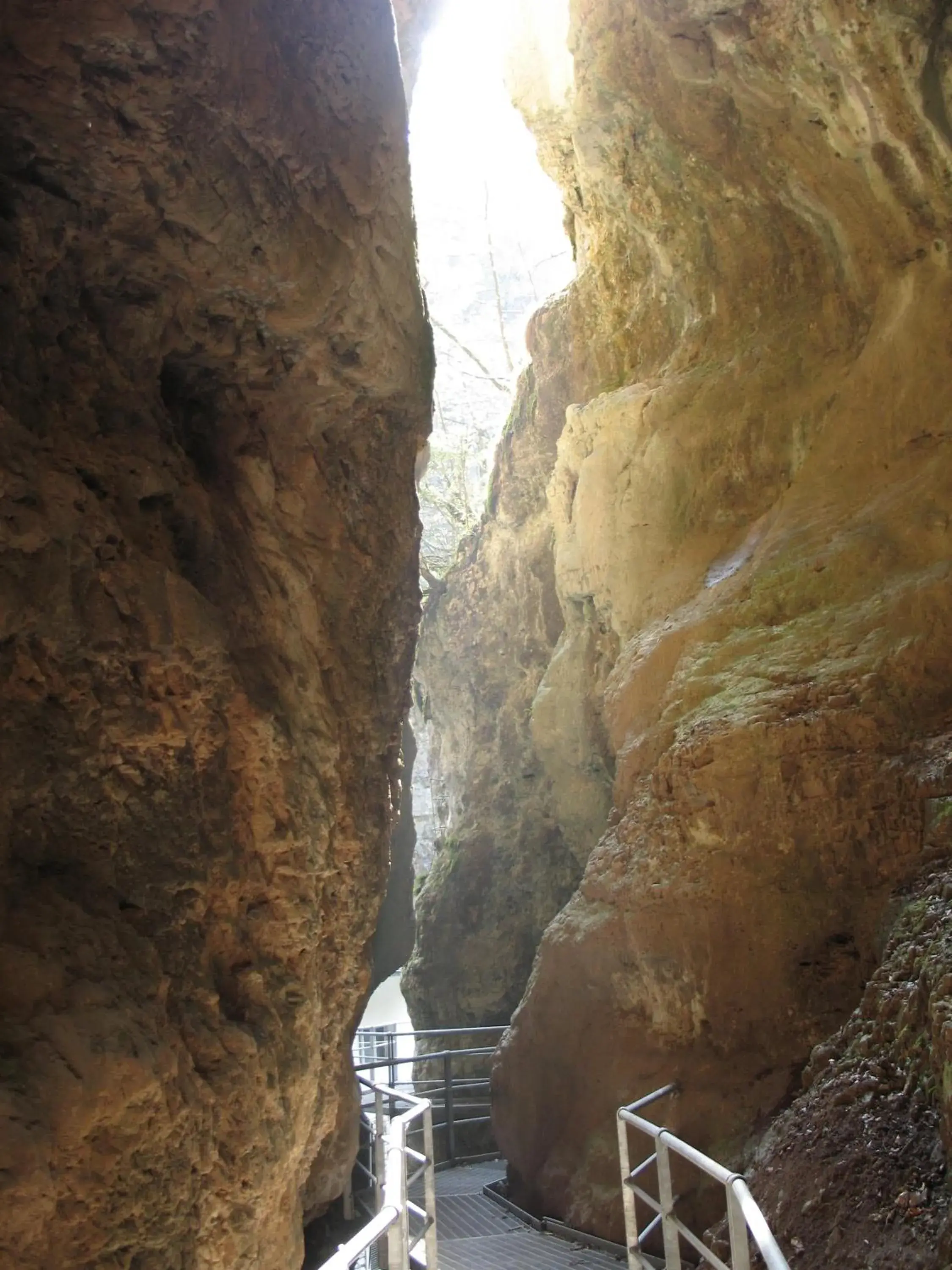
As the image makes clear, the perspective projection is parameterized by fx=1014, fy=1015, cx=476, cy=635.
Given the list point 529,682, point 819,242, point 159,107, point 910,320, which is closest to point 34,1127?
point 159,107

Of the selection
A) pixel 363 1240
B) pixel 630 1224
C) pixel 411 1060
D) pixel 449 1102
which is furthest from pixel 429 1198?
pixel 449 1102

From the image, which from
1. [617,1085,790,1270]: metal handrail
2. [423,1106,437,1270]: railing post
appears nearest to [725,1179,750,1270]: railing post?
[617,1085,790,1270]: metal handrail

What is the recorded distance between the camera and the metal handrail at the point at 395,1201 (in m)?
2.62

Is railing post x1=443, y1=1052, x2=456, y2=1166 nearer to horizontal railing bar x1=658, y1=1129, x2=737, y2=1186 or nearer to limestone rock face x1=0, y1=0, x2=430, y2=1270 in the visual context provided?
limestone rock face x1=0, y1=0, x2=430, y2=1270

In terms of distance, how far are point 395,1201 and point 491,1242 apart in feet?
17.2

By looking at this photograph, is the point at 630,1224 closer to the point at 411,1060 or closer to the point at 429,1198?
the point at 429,1198

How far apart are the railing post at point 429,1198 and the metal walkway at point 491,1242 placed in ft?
5.19

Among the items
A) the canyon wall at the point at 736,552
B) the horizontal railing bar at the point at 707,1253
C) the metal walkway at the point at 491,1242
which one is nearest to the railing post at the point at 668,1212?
the horizontal railing bar at the point at 707,1253

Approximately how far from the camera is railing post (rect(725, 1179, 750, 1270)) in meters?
2.98

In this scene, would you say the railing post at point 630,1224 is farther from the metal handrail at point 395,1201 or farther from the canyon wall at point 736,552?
the canyon wall at point 736,552

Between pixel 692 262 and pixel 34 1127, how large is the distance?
9.36 m

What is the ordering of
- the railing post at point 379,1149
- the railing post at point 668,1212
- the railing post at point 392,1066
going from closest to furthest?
the railing post at point 668,1212 < the railing post at point 379,1149 < the railing post at point 392,1066

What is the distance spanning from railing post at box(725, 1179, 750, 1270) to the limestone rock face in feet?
6.75

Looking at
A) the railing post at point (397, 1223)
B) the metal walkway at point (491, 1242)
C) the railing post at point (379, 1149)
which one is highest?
the railing post at point (397, 1223)
